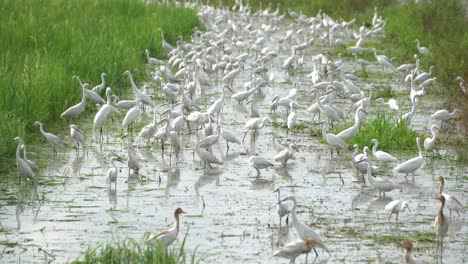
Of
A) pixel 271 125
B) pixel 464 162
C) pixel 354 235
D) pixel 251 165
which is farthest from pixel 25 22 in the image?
pixel 354 235

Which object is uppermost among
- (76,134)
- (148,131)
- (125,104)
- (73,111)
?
(125,104)

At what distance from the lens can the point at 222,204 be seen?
10.7m

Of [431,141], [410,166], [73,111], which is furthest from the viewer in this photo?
[73,111]

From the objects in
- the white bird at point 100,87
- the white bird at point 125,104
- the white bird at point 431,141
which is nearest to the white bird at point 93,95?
the white bird at point 125,104

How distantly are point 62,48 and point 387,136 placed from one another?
7354 mm

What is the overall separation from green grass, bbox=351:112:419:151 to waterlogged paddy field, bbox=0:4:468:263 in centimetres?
30

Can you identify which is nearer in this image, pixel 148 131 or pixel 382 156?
pixel 382 156

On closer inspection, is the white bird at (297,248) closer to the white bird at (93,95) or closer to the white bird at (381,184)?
the white bird at (381,184)

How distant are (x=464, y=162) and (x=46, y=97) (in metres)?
6.17

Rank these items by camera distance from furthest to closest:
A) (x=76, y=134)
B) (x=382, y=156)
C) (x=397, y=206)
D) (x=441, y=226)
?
(x=76, y=134)
(x=382, y=156)
(x=397, y=206)
(x=441, y=226)

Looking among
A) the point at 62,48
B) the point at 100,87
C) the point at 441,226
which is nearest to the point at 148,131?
the point at 100,87

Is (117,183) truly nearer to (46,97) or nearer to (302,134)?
(46,97)

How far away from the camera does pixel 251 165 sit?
12.3m

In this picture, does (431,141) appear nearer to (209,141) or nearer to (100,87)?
(209,141)
